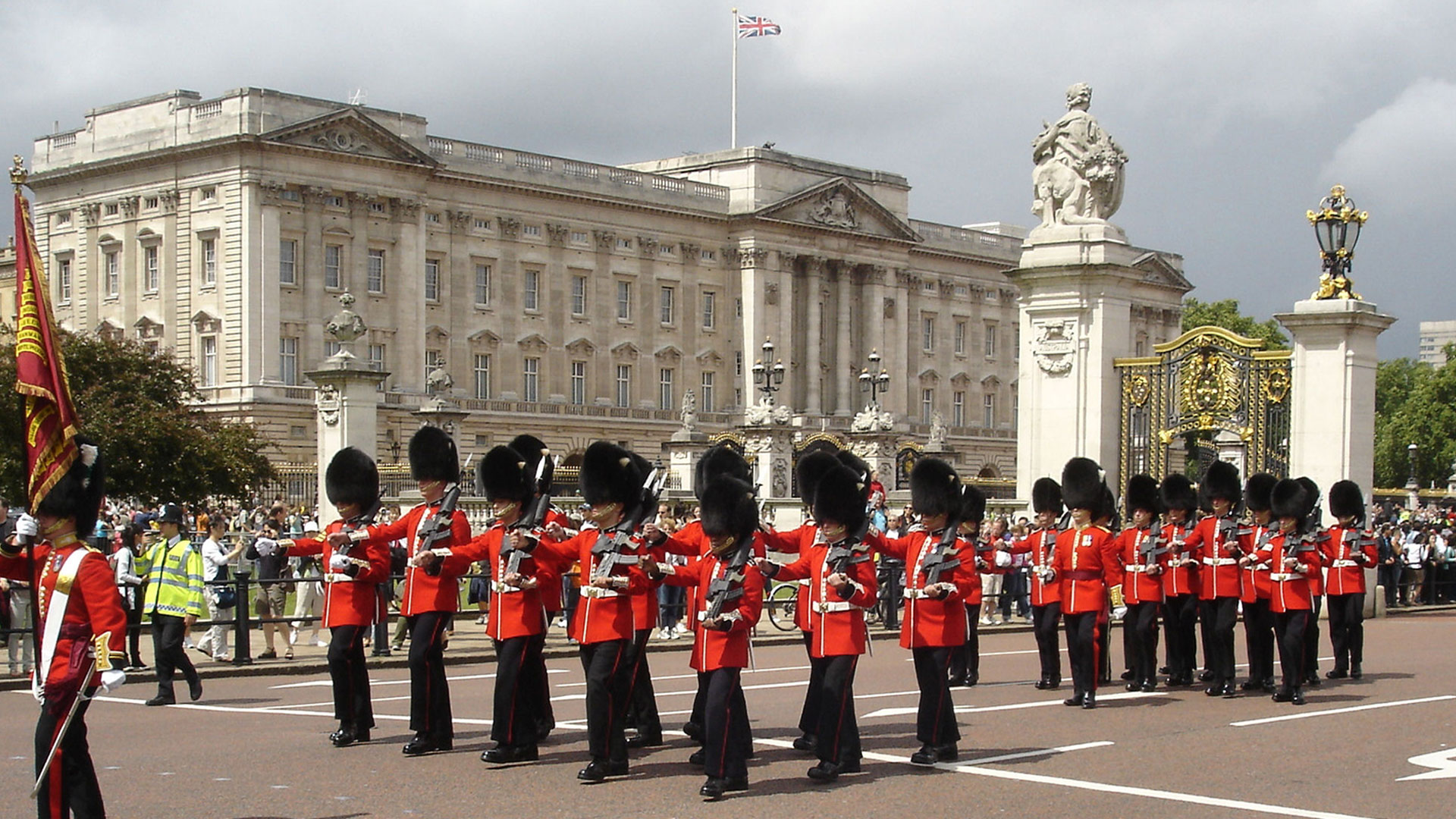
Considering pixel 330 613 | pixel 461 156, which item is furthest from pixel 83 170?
pixel 330 613

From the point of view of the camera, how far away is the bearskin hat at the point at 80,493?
350 inches

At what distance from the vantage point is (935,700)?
11.6 m

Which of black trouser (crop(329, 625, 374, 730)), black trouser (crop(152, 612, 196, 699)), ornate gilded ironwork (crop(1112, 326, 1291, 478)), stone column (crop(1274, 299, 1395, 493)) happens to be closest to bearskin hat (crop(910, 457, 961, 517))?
black trouser (crop(329, 625, 374, 730))

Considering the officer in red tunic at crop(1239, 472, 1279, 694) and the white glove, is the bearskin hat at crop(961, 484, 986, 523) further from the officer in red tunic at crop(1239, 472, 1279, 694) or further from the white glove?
the white glove

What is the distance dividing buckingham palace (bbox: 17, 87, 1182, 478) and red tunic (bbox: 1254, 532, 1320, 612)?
104ft

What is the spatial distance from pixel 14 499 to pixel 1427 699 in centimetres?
3615

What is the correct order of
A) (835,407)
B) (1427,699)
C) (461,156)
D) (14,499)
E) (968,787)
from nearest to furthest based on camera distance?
(968,787)
(1427,699)
(14,499)
(461,156)
(835,407)

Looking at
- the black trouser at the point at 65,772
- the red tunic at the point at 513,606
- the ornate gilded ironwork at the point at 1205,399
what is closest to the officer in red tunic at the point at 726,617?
the red tunic at the point at 513,606

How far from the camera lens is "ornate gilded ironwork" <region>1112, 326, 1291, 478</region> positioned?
23.3 meters

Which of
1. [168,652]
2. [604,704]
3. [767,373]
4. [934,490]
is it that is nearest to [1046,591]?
[934,490]

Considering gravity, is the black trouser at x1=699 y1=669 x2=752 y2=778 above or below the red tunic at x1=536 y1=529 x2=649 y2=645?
below

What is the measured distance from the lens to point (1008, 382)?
313 feet

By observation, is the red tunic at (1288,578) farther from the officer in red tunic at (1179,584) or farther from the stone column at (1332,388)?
the stone column at (1332,388)

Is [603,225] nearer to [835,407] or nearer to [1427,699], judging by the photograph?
[835,407]
